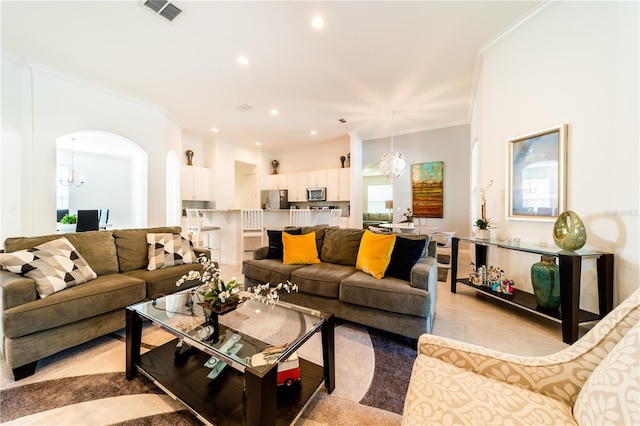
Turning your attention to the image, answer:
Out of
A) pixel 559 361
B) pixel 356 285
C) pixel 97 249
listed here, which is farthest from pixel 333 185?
pixel 559 361

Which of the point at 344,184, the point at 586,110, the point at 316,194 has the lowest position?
the point at 316,194

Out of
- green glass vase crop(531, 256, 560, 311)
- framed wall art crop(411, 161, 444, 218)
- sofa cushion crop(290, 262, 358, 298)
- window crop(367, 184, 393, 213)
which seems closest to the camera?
green glass vase crop(531, 256, 560, 311)

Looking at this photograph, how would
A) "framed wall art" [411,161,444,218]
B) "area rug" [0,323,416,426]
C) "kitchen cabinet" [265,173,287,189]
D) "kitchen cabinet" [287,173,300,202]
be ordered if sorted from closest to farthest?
"area rug" [0,323,416,426], "framed wall art" [411,161,444,218], "kitchen cabinet" [287,173,300,202], "kitchen cabinet" [265,173,287,189]

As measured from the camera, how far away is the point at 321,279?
7.58 ft

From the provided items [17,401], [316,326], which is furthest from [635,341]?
[17,401]

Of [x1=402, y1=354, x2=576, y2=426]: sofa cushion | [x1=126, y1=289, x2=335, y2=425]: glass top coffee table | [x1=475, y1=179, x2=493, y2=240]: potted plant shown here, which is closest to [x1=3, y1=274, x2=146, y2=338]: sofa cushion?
[x1=126, y1=289, x2=335, y2=425]: glass top coffee table

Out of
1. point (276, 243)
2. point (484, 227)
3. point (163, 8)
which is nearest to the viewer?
point (163, 8)

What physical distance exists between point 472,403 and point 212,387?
131 cm

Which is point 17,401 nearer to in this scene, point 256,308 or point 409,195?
point 256,308

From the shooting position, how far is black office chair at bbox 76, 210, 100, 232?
14.8ft

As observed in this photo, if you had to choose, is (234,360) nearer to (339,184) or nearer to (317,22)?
(317,22)

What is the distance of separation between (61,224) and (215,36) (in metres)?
5.61

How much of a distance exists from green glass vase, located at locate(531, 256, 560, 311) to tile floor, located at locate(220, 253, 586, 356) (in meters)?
0.25

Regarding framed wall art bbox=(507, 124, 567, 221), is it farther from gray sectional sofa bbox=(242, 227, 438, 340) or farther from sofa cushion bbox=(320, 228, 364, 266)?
sofa cushion bbox=(320, 228, 364, 266)
